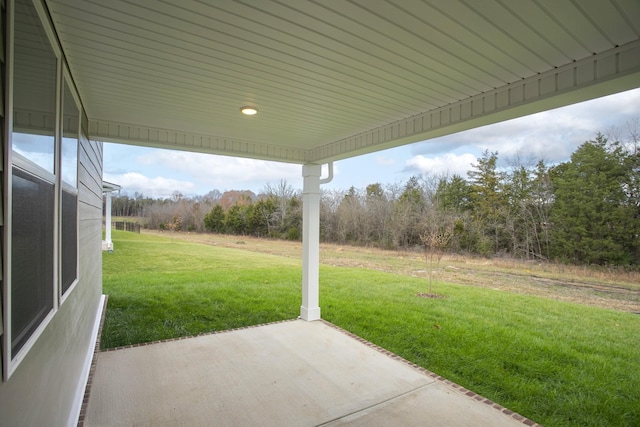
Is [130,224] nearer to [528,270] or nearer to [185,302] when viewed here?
[185,302]

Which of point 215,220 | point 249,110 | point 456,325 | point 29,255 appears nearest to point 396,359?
point 456,325

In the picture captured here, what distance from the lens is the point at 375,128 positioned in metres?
3.58

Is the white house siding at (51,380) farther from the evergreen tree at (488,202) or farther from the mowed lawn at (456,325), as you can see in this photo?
the evergreen tree at (488,202)

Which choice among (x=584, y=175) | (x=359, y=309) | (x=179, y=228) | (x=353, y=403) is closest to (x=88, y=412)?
(x=353, y=403)

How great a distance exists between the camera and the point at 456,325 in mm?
5066

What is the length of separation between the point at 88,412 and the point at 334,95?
3.02 metres

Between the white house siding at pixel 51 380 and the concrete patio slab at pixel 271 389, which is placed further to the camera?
the concrete patio slab at pixel 271 389

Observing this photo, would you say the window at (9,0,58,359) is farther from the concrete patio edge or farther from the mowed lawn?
the mowed lawn

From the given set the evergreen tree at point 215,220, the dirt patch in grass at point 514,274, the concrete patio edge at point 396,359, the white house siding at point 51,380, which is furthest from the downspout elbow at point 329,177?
the evergreen tree at point 215,220

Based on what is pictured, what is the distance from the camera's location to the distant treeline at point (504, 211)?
24.2ft

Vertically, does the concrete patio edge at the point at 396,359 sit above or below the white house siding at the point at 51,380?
below

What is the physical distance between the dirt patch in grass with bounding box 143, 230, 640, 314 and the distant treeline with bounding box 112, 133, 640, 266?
28 centimetres

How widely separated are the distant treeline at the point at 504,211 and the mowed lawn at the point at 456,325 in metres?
2.02

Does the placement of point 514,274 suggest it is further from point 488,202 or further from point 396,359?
point 396,359
